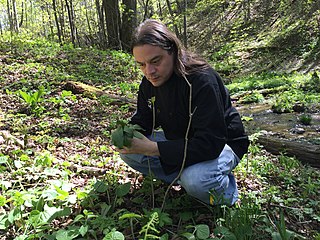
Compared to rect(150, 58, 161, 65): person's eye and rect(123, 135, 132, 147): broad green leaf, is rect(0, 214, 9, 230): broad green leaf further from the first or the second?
rect(150, 58, 161, 65): person's eye

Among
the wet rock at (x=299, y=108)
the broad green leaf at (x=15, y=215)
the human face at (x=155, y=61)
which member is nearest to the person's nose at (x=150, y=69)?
the human face at (x=155, y=61)

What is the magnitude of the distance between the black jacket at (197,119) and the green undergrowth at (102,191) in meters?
0.37

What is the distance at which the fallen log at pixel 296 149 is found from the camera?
3578mm

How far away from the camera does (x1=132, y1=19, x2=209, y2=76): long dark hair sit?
2129 millimetres

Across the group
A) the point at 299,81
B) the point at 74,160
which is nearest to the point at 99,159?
the point at 74,160

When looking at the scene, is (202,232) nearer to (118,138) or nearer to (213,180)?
(213,180)

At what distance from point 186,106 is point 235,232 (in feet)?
3.08

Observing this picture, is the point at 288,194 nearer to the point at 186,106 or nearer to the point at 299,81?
the point at 186,106

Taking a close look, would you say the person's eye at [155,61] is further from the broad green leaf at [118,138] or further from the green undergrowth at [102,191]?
the green undergrowth at [102,191]

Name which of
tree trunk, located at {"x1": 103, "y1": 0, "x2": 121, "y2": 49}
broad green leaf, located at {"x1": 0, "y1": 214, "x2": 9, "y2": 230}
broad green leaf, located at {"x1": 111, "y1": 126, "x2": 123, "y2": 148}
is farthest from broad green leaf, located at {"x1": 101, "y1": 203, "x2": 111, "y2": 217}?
tree trunk, located at {"x1": 103, "y1": 0, "x2": 121, "y2": 49}

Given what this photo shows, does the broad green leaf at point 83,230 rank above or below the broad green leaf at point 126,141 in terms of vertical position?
below

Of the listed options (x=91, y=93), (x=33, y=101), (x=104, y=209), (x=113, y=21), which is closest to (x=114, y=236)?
(x=104, y=209)

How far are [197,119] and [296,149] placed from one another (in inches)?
83.5

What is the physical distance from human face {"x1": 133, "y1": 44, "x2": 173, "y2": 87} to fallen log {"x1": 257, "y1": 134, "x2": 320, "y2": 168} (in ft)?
7.09
